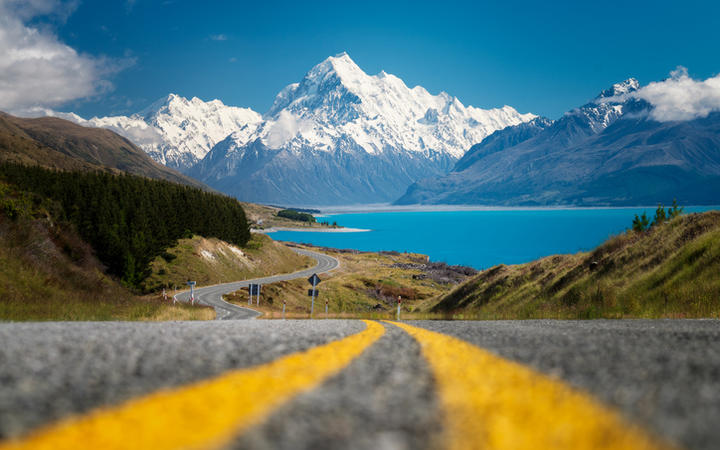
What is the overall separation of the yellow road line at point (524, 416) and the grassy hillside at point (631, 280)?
1152 cm

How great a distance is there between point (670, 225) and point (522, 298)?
690 centimetres

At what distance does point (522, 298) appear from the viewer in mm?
20531

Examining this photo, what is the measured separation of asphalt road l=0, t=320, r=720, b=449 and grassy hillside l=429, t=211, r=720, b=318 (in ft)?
35.0

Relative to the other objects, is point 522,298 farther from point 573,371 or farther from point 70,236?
point 70,236

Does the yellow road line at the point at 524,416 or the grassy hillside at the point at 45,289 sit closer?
the yellow road line at the point at 524,416

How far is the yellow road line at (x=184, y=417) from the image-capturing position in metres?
1.30

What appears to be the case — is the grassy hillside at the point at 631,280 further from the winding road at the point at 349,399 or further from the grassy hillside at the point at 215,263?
the grassy hillside at the point at 215,263

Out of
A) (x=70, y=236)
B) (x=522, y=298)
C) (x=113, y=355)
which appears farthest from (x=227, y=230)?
(x=113, y=355)

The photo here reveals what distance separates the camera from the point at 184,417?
5.05 ft

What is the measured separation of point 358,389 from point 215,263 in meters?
71.7

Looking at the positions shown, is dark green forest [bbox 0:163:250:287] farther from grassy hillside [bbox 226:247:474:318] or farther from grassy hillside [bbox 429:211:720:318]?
grassy hillside [bbox 429:211:720:318]

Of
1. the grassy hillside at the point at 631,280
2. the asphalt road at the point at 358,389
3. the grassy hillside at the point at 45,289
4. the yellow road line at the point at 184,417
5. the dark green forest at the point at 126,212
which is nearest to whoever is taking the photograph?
the yellow road line at the point at 184,417

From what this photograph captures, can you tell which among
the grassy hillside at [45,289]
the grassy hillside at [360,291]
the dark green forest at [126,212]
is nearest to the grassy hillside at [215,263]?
the dark green forest at [126,212]

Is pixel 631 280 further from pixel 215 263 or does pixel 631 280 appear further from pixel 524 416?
pixel 215 263
